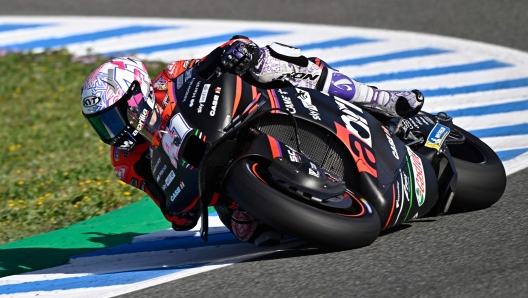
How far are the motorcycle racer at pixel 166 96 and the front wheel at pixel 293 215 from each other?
0.54 meters

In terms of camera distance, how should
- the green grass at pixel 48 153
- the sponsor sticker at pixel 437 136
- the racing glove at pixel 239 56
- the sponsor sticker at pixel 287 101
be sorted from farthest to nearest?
the green grass at pixel 48 153, the sponsor sticker at pixel 437 136, the racing glove at pixel 239 56, the sponsor sticker at pixel 287 101

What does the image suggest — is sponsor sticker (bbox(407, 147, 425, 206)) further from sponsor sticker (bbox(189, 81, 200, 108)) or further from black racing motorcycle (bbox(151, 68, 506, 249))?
sponsor sticker (bbox(189, 81, 200, 108))

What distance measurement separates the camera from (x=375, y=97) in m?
5.23

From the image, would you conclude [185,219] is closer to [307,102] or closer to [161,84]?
[161,84]

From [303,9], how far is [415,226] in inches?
305

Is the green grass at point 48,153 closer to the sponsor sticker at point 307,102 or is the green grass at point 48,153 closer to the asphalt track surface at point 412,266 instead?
the sponsor sticker at point 307,102

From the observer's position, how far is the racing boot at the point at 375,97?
16.9 feet

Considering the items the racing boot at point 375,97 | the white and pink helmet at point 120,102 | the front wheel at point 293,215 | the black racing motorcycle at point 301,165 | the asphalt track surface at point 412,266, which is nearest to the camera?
the asphalt track surface at point 412,266

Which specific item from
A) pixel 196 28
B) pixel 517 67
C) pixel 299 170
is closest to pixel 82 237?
pixel 299 170

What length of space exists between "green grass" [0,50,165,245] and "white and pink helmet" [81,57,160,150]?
6.97 feet

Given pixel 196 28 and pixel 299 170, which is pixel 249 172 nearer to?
pixel 299 170

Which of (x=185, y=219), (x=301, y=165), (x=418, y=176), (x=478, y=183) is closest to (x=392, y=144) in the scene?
(x=418, y=176)

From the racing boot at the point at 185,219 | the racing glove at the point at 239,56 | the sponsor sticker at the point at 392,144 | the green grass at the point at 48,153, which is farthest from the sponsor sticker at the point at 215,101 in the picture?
the green grass at the point at 48,153

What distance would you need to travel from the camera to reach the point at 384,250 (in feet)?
14.3
